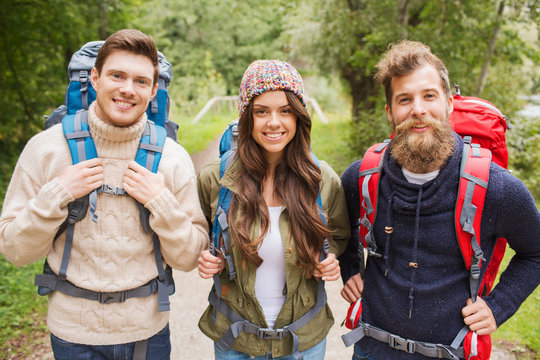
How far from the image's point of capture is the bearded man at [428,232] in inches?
78.0

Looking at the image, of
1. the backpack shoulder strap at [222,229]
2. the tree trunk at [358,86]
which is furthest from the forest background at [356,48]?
the backpack shoulder strap at [222,229]

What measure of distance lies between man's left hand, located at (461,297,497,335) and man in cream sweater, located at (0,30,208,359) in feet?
4.48

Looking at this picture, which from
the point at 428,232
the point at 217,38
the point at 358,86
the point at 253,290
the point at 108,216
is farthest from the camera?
the point at 217,38

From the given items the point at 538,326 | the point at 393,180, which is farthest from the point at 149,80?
the point at 538,326

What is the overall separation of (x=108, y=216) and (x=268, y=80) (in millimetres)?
1034

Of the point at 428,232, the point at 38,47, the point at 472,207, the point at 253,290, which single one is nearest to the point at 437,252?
the point at 428,232

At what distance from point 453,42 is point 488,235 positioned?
7.62 m

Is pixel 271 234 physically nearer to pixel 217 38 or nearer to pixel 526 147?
pixel 526 147

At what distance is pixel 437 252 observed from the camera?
2021 mm

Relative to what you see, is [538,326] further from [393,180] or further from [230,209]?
[230,209]

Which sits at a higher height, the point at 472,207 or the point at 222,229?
the point at 472,207

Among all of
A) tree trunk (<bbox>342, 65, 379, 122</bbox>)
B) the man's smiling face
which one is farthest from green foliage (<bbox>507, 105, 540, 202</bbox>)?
the man's smiling face

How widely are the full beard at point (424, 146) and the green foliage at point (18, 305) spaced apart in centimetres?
384

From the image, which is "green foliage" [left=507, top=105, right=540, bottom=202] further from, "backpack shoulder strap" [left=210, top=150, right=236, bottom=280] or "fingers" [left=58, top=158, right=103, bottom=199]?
"fingers" [left=58, top=158, right=103, bottom=199]
